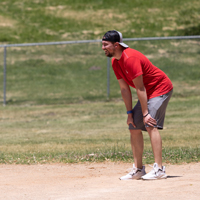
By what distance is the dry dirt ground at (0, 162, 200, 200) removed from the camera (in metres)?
4.28

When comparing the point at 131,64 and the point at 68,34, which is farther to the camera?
the point at 68,34

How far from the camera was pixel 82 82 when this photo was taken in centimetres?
1641

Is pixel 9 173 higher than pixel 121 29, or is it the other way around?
pixel 121 29

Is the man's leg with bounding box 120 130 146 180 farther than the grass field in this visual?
No


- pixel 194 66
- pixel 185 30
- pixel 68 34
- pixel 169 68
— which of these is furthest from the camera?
pixel 68 34

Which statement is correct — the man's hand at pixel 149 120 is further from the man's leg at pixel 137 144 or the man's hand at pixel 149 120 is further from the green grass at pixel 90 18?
the green grass at pixel 90 18

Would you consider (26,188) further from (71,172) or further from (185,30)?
(185,30)

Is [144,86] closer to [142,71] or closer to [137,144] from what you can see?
[142,71]

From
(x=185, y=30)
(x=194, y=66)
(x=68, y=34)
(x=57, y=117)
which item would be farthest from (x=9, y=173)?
(x=68, y=34)

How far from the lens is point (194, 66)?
16312 millimetres

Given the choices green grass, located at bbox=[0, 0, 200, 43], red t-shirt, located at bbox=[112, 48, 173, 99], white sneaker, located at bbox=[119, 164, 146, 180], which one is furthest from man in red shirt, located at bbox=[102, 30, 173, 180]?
green grass, located at bbox=[0, 0, 200, 43]

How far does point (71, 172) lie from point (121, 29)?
20655 millimetres

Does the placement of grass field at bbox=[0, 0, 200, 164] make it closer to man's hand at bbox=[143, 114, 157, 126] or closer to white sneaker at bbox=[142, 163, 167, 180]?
white sneaker at bbox=[142, 163, 167, 180]

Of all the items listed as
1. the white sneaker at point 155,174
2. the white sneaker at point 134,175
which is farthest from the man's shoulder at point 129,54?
the white sneaker at point 134,175
